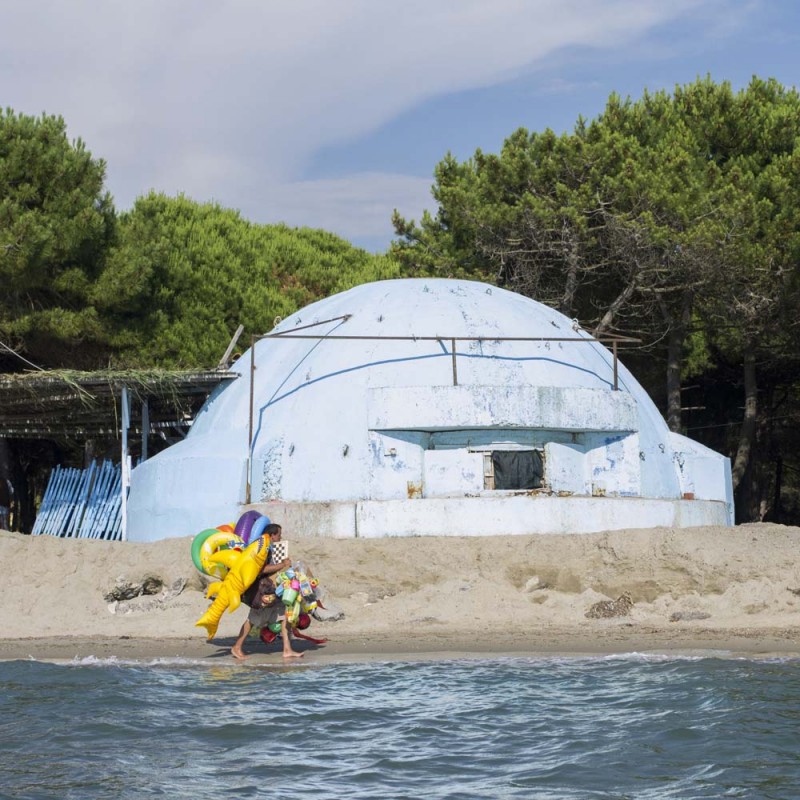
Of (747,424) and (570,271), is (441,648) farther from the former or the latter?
(747,424)

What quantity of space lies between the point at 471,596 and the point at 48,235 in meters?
12.5

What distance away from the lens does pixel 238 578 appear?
42.2 feet

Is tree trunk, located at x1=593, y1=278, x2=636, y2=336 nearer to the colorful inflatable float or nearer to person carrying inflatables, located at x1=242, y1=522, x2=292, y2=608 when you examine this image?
the colorful inflatable float

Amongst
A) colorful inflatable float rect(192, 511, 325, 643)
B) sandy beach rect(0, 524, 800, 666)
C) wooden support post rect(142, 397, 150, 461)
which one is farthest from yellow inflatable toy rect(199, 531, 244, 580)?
wooden support post rect(142, 397, 150, 461)

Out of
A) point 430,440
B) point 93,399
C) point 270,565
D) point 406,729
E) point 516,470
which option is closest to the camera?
point 406,729

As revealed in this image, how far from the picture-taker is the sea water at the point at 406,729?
29.7 feet

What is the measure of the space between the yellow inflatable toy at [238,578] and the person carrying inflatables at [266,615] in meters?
0.21

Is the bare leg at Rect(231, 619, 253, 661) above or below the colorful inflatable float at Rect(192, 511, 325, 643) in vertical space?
below

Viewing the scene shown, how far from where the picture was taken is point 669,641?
45.7 feet

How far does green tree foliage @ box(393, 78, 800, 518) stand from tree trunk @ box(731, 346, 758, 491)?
0.04 m

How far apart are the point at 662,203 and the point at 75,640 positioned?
14629mm

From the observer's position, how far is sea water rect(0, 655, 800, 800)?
9047mm

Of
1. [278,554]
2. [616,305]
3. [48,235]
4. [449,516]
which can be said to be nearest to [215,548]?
[278,554]

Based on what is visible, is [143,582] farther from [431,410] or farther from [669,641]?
[669,641]
